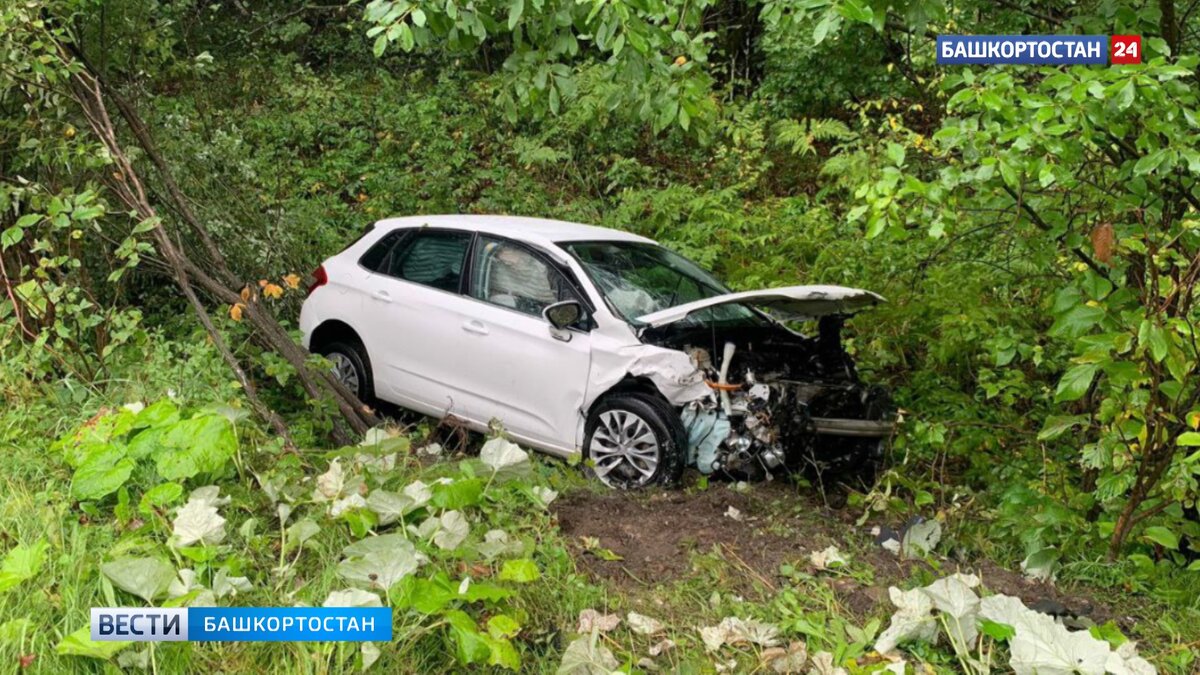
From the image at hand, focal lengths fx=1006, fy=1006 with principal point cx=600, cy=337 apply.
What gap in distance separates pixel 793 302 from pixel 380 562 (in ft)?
10.1

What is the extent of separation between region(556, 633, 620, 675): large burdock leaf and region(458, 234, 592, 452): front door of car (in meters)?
2.79

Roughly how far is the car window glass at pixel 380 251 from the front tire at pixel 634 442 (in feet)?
6.95

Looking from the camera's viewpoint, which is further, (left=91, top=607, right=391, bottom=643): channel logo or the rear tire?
the rear tire

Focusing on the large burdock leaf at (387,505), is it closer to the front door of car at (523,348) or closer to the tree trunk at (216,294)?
the tree trunk at (216,294)

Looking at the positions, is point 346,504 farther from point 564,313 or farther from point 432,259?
point 432,259

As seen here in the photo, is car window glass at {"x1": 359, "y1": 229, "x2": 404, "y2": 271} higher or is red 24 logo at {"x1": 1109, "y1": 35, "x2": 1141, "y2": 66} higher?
red 24 logo at {"x1": 1109, "y1": 35, "x2": 1141, "y2": 66}

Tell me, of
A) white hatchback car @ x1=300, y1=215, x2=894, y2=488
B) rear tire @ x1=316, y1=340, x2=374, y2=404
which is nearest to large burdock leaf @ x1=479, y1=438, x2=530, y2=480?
white hatchback car @ x1=300, y1=215, x2=894, y2=488

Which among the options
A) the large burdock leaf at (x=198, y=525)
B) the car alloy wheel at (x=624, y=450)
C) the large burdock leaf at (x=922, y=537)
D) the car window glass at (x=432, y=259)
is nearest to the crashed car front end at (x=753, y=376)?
the car alloy wheel at (x=624, y=450)

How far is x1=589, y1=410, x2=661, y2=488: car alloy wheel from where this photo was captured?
581 cm

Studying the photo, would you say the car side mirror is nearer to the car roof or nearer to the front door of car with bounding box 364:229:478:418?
the car roof

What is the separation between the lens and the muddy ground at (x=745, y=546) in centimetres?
414

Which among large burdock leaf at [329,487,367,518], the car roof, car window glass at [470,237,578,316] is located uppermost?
the car roof

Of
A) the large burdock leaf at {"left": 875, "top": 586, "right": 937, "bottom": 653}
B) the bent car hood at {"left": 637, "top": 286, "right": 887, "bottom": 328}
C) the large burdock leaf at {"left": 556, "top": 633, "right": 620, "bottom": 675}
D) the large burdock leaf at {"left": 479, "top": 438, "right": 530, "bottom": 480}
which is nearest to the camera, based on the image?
the large burdock leaf at {"left": 556, "top": 633, "right": 620, "bottom": 675}

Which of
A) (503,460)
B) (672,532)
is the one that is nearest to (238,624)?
(503,460)
